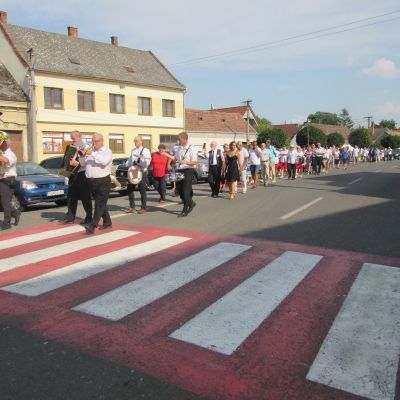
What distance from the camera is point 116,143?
36875 millimetres

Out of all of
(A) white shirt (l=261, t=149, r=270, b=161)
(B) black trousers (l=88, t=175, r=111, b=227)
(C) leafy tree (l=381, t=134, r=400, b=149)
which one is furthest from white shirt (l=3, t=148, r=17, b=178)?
(C) leafy tree (l=381, t=134, r=400, b=149)

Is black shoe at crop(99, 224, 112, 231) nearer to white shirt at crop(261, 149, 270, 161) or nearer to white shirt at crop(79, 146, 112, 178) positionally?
white shirt at crop(79, 146, 112, 178)

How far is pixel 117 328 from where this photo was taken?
378cm

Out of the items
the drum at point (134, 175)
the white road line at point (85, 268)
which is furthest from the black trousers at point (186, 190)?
the white road line at point (85, 268)

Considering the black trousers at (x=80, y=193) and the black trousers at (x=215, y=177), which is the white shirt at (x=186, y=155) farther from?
the black trousers at (x=215, y=177)

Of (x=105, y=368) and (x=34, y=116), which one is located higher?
(x=34, y=116)

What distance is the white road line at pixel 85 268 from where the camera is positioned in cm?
484

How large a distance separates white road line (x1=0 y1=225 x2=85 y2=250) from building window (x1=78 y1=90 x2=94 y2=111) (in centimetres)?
2762

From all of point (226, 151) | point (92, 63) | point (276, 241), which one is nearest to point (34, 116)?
point (92, 63)

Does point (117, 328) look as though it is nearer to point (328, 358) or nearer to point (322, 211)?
point (328, 358)

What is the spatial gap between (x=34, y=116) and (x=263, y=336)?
30260 millimetres

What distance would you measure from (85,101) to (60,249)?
29.9 meters

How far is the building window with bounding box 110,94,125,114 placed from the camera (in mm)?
36562

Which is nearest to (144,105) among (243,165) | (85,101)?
(85,101)
